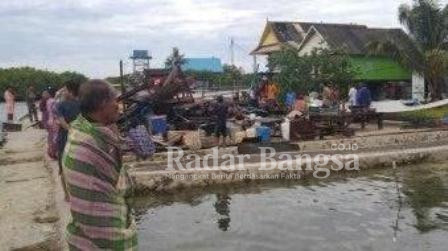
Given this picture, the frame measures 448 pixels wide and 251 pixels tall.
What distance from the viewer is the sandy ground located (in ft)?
23.1

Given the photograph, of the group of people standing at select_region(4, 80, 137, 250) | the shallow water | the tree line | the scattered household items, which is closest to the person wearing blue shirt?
the shallow water

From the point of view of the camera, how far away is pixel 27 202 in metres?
9.22

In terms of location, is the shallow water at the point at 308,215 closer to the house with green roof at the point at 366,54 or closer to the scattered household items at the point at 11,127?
the scattered household items at the point at 11,127

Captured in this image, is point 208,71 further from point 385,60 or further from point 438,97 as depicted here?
point 438,97

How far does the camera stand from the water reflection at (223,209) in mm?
9391

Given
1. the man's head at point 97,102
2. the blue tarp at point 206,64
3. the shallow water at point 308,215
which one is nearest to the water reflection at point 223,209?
the shallow water at point 308,215

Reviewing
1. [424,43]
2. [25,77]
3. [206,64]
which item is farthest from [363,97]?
[25,77]

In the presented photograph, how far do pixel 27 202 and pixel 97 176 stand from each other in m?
6.79

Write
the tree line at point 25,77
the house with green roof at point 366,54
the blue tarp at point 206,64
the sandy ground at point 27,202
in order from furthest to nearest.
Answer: the tree line at point 25,77 → the blue tarp at point 206,64 → the house with green roof at point 366,54 → the sandy ground at point 27,202

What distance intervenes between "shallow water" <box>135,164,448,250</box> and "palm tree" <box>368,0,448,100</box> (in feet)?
43.4

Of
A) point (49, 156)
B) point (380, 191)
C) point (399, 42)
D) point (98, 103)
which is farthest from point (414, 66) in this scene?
point (98, 103)

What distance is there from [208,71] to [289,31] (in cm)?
911

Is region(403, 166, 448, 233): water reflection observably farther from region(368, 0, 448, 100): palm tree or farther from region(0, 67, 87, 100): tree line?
region(0, 67, 87, 100): tree line

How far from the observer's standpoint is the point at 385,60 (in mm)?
30391
